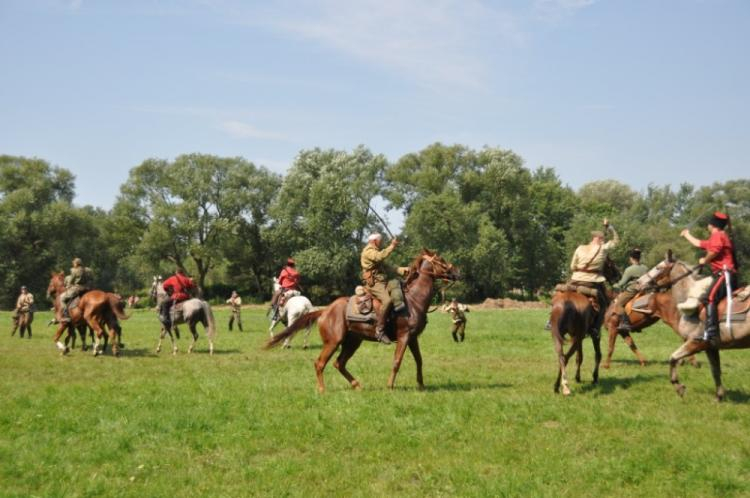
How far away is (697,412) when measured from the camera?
35.8 feet

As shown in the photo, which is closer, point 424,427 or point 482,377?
point 424,427

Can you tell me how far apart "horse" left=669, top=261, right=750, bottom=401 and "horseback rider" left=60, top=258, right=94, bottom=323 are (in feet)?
53.1

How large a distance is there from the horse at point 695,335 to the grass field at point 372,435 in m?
0.44

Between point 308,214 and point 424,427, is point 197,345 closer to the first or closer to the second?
point 424,427

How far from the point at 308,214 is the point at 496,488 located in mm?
60503

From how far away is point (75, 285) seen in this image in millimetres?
20938

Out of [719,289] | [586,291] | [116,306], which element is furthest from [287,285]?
[719,289]

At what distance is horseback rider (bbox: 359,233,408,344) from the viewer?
43.6 ft

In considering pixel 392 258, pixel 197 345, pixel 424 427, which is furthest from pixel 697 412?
pixel 392 258

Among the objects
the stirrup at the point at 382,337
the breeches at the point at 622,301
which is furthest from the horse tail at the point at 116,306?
the breeches at the point at 622,301

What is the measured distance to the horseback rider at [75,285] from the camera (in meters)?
20.8

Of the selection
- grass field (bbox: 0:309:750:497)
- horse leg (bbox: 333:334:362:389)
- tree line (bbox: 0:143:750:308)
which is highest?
tree line (bbox: 0:143:750:308)

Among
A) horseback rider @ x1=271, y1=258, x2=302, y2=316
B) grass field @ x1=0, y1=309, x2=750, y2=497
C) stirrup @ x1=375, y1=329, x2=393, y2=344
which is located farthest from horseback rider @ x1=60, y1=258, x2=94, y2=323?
stirrup @ x1=375, y1=329, x2=393, y2=344

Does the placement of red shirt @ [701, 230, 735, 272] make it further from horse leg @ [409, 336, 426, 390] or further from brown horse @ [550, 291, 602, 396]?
horse leg @ [409, 336, 426, 390]
